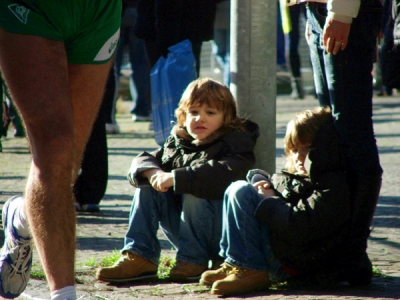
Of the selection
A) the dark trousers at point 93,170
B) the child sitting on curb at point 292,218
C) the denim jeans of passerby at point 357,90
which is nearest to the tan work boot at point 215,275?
the child sitting on curb at point 292,218

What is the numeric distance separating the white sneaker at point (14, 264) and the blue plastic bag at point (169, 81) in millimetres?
2213

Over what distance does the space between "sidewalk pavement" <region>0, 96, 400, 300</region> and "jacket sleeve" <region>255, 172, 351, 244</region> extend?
25cm

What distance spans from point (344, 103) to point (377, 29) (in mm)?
360

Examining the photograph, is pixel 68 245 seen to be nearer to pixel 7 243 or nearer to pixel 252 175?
pixel 7 243

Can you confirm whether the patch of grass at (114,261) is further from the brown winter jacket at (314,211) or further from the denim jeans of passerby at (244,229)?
the brown winter jacket at (314,211)

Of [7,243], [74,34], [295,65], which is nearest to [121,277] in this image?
[7,243]

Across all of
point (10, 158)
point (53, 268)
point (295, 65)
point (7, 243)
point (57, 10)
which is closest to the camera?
point (53, 268)

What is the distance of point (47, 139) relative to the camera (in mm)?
2955

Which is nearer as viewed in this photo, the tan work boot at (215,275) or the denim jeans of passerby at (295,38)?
the tan work boot at (215,275)

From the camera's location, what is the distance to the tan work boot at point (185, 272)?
3.83 m

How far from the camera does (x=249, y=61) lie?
13.4 ft

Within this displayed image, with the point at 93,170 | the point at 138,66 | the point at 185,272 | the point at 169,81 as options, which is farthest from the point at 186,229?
the point at 138,66

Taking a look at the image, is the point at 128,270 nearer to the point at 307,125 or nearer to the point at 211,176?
the point at 211,176

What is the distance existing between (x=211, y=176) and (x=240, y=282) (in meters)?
0.51
